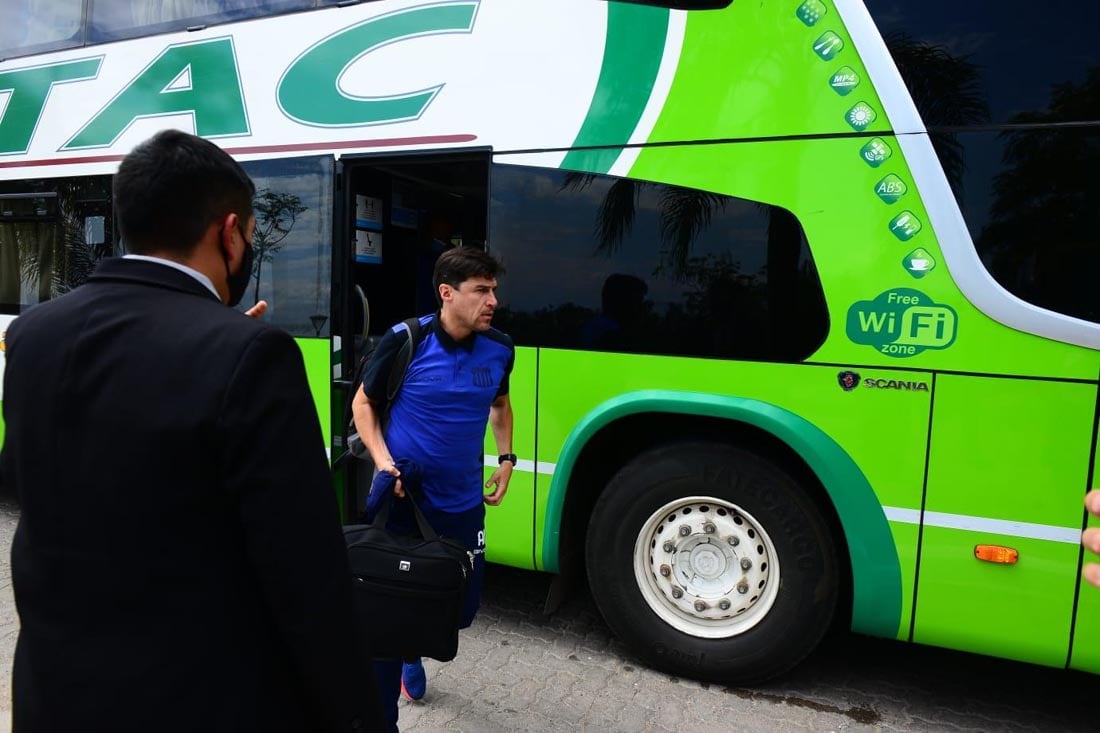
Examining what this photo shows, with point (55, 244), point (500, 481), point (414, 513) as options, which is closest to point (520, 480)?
point (500, 481)

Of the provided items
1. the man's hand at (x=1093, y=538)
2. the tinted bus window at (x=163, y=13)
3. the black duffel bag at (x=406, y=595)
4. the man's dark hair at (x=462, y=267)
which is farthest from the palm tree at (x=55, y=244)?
the man's hand at (x=1093, y=538)

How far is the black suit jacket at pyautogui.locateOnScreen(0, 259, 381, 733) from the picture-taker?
115cm

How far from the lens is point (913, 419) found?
117 inches

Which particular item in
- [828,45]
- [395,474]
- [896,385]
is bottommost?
[395,474]

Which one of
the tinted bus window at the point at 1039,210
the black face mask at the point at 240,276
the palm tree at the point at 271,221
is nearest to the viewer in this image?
the black face mask at the point at 240,276

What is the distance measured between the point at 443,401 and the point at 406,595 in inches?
26.2

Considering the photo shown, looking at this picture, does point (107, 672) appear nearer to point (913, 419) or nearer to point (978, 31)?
point (913, 419)

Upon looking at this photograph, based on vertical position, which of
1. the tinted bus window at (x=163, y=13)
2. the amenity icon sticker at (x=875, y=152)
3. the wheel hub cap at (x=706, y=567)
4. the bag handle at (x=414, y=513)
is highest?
the tinted bus window at (x=163, y=13)

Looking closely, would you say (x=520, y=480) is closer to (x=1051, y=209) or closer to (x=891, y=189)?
(x=891, y=189)

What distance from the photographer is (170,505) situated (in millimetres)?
1164

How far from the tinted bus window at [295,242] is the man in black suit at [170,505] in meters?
3.01

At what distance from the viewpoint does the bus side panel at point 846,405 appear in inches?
118

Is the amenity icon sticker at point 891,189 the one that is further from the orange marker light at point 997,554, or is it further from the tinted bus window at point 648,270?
the orange marker light at point 997,554

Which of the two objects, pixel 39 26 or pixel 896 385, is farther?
pixel 39 26
